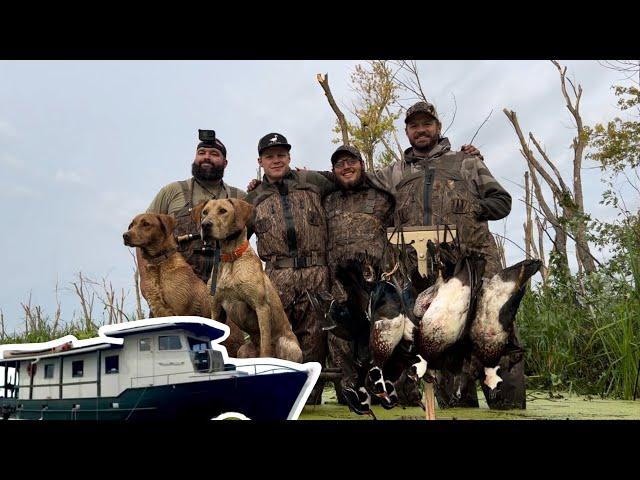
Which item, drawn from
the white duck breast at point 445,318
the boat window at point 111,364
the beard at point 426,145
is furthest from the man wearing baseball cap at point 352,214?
the boat window at point 111,364

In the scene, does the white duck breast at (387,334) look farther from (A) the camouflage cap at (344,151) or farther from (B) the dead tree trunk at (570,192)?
(B) the dead tree trunk at (570,192)

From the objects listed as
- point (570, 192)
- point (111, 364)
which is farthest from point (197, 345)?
point (570, 192)

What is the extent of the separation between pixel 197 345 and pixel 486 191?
2.93m

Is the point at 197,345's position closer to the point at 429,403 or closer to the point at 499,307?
the point at 429,403

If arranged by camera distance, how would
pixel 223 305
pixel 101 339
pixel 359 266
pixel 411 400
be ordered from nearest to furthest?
pixel 101 339
pixel 359 266
pixel 223 305
pixel 411 400

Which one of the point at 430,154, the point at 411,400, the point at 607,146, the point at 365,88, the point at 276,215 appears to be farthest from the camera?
the point at 607,146

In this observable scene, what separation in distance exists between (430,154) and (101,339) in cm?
320

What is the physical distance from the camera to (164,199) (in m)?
5.04

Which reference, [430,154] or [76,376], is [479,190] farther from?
[76,376]

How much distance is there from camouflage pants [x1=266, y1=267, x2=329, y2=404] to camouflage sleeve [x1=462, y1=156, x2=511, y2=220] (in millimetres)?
1270

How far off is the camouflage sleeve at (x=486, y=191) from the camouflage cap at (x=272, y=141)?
1.42 m

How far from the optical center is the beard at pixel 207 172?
15.9 feet

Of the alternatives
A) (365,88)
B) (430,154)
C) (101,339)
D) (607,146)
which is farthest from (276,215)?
(607,146)
